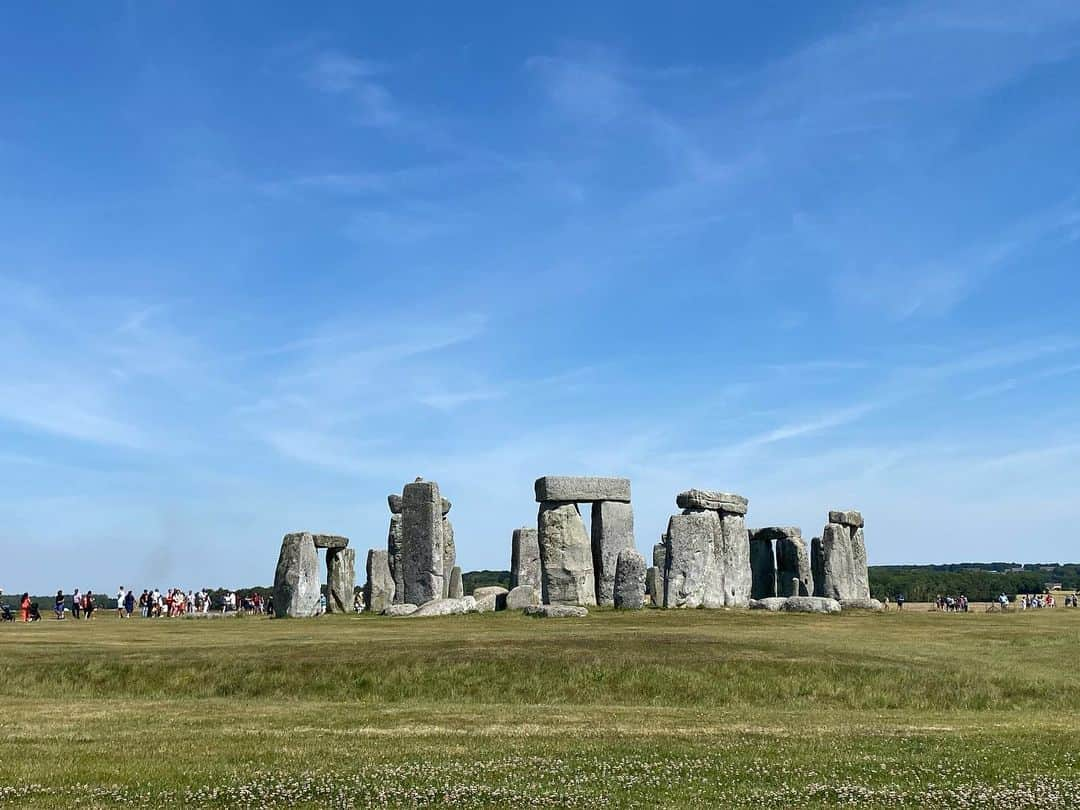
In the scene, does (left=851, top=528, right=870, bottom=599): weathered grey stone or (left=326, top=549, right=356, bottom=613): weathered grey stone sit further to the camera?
(left=851, top=528, right=870, bottom=599): weathered grey stone

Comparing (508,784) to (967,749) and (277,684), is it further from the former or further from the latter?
(277,684)

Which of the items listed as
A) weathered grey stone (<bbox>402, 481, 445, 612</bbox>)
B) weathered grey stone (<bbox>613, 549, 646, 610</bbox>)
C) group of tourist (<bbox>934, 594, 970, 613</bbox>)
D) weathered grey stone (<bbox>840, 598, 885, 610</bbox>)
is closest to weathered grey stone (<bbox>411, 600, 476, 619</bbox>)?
weathered grey stone (<bbox>402, 481, 445, 612</bbox>)

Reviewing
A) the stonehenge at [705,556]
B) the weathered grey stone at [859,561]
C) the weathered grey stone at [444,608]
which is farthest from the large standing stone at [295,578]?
the weathered grey stone at [859,561]

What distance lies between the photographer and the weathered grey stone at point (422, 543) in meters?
33.4

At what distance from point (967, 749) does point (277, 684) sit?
10980 mm

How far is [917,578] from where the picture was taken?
86062 mm

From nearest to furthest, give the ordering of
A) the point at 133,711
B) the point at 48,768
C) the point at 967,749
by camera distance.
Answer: the point at 48,768 → the point at 967,749 → the point at 133,711

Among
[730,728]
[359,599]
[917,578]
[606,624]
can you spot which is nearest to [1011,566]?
[917,578]

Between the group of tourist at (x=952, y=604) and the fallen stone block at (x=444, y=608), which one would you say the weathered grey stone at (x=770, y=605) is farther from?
the group of tourist at (x=952, y=604)

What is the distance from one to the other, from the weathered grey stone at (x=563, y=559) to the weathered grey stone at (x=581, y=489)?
16.7 inches

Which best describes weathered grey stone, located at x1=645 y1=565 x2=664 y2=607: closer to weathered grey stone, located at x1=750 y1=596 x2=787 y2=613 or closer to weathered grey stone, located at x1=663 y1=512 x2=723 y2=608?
weathered grey stone, located at x1=663 y1=512 x2=723 y2=608

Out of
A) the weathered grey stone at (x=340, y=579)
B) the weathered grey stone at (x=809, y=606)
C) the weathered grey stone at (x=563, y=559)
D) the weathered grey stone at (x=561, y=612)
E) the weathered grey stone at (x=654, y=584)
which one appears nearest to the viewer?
the weathered grey stone at (x=561, y=612)

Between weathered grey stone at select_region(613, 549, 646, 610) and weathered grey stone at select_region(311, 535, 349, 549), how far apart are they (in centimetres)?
1108

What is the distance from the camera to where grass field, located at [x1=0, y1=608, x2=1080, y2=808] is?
1017 cm
